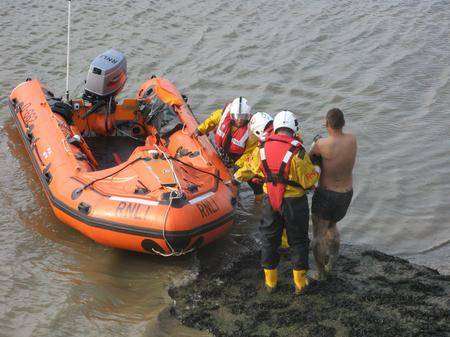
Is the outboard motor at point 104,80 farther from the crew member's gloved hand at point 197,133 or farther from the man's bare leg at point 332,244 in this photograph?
the man's bare leg at point 332,244

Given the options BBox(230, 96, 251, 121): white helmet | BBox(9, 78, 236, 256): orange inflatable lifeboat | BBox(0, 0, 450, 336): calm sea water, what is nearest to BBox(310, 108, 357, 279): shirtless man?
BBox(9, 78, 236, 256): orange inflatable lifeboat

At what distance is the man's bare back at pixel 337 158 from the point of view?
4672 millimetres

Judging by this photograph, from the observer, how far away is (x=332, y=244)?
5062 mm

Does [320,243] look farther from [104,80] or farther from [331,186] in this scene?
[104,80]

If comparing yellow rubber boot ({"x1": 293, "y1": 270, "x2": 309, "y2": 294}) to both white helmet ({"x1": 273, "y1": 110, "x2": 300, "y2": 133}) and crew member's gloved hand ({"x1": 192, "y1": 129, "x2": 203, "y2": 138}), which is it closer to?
white helmet ({"x1": 273, "y1": 110, "x2": 300, "y2": 133})

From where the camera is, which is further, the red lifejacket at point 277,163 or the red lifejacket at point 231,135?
the red lifejacket at point 231,135

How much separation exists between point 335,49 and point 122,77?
446cm

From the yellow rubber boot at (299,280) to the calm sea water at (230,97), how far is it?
79cm

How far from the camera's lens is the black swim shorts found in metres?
4.81

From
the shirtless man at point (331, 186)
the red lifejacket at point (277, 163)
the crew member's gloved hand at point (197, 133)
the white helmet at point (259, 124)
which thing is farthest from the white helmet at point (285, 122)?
the crew member's gloved hand at point (197, 133)

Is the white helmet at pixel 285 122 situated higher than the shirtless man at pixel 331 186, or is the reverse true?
the white helmet at pixel 285 122

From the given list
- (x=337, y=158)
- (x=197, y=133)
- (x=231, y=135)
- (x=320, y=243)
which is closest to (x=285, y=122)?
(x=337, y=158)

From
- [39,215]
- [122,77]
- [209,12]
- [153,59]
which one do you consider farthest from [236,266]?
[209,12]

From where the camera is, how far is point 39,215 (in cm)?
643
